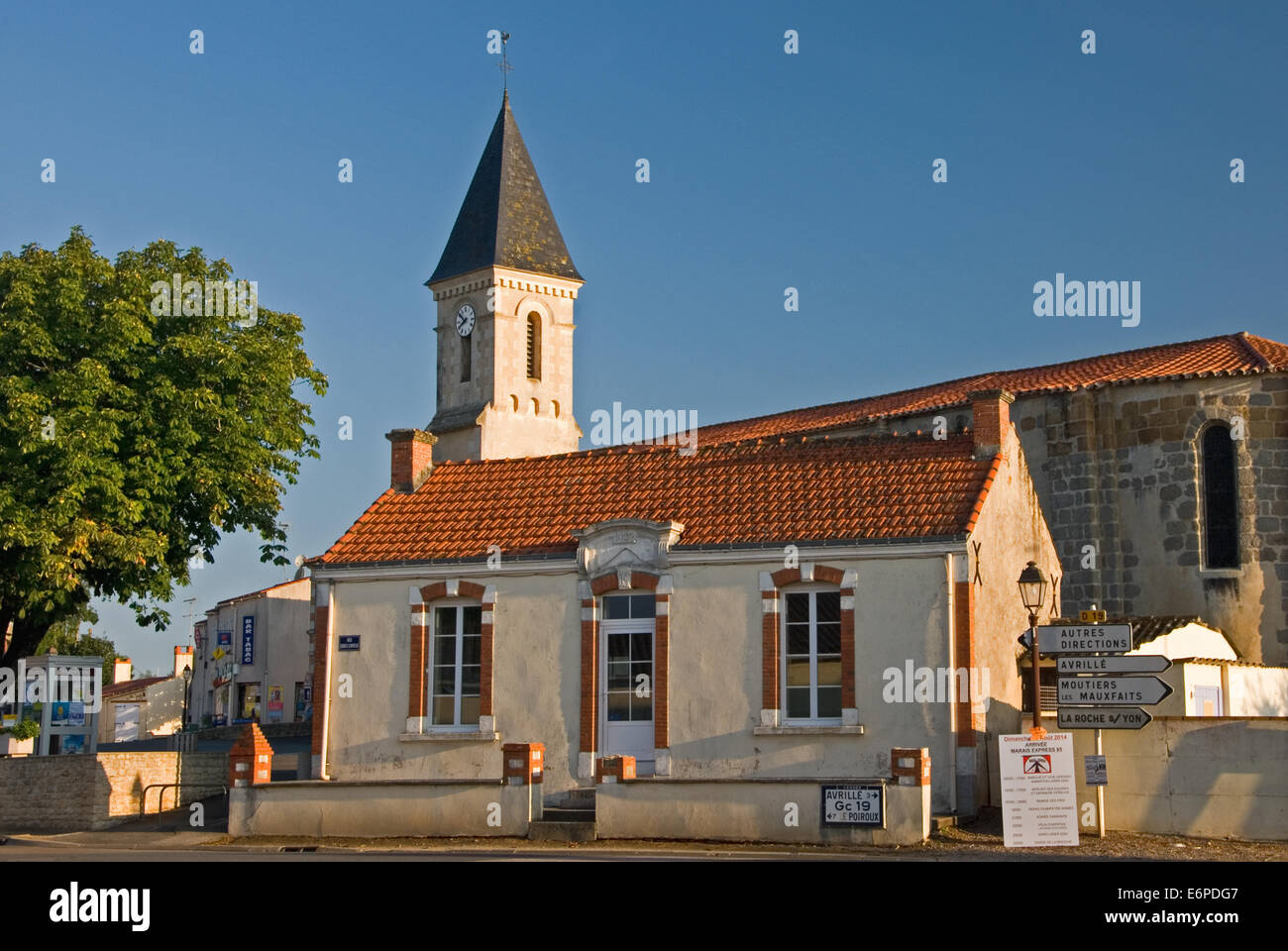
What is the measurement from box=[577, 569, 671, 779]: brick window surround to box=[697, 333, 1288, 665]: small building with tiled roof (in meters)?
11.8

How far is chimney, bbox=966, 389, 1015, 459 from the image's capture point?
23.9m

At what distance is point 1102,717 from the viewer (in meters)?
20.1

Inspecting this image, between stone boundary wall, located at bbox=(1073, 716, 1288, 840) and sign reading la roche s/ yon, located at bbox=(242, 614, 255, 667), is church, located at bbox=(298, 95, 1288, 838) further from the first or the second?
sign reading la roche s/ yon, located at bbox=(242, 614, 255, 667)

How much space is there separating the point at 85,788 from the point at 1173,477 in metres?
23.9

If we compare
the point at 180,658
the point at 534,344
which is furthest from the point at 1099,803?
the point at 180,658

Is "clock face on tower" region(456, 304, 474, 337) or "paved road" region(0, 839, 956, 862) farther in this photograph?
"clock face on tower" region(456, 304, 474, 337)

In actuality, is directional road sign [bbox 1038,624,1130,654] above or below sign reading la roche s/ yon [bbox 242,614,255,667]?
below

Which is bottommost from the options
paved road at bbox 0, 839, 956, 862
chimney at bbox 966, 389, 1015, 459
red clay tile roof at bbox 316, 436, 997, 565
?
paved road at bbox 0, 839, 956, 862

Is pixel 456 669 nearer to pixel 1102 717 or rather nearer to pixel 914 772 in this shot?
pixel 914 772

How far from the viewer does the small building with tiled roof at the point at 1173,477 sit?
33781 mm

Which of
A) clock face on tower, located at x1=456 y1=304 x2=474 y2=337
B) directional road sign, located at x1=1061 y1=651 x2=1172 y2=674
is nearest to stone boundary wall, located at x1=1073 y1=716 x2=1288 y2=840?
directional road sign, located at x1=1061 y1=651 x2=1172 y2=674
